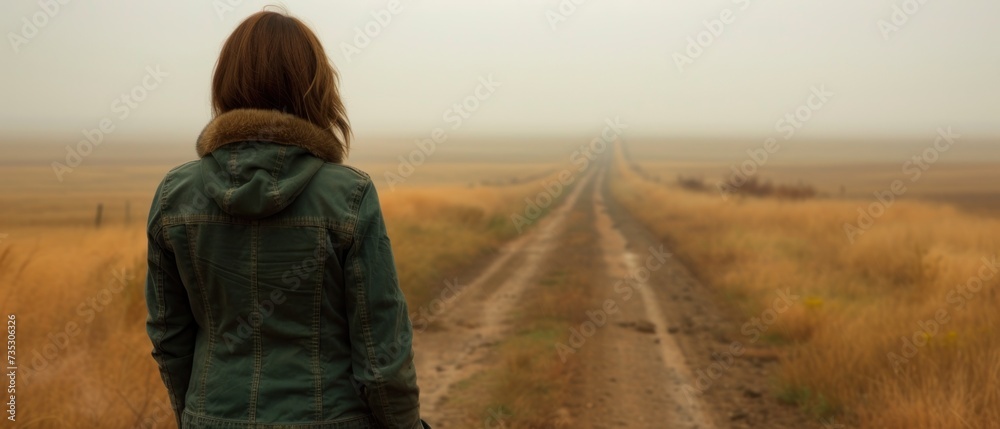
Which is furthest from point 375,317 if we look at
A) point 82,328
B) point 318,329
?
point 82,328

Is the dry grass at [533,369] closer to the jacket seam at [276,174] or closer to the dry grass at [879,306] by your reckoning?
the dry grass at [879,306]

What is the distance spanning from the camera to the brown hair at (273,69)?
1.95 meters

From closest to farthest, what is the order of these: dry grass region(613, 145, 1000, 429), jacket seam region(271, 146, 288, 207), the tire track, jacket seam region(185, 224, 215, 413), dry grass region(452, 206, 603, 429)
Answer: jacket seam region(271, 146, 288, 207) → jacket seam region(185, 224, 215, 413) → dry grass region(613, 145, 1000, 429) → dry grass region(452, 206, 603, 429) → the tire track

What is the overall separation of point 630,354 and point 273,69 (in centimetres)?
621

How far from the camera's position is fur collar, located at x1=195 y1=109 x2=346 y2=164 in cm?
191

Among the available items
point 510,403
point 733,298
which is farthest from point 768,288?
point 510,403

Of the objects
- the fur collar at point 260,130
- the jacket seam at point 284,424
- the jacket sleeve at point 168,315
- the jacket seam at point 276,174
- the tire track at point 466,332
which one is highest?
the fur collar at point 260,130

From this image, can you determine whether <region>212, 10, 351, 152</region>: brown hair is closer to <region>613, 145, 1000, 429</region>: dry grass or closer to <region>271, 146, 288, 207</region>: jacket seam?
<region>271, 146, 288, 207</region>: jacket seam

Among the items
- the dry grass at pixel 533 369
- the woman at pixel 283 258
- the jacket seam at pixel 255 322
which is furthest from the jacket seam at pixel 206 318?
the dry grass at pixel 533 369

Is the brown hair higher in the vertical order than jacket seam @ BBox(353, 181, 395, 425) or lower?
higher

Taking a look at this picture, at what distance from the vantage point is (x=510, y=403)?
6.10 meters

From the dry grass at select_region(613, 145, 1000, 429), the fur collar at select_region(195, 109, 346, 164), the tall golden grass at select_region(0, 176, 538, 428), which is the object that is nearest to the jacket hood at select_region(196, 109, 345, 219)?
the fur collar at select_region(195, 109, 346, 164)

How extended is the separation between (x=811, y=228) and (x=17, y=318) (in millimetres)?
14925

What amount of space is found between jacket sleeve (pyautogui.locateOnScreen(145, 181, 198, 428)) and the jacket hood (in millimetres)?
232
